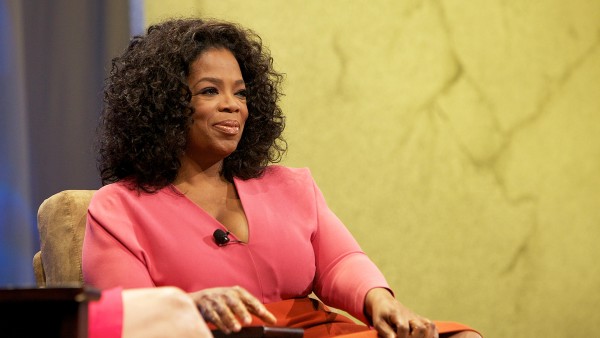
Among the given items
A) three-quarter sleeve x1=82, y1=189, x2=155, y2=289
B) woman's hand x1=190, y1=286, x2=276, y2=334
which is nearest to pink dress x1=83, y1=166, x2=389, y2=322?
three-quarter sleeve x1=82, y1=189, x2=155, y2=289

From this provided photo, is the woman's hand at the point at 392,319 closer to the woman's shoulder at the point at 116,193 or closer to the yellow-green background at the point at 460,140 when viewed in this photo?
the woman's shoulder at the point at 116,193

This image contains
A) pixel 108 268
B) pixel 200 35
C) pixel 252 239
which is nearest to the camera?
pixel 108 268

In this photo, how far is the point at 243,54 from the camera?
2.58 metres

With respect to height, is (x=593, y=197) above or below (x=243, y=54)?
below

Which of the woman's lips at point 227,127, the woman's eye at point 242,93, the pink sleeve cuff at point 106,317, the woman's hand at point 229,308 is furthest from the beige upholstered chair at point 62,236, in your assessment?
the pink sleeve cuff at point 106,317

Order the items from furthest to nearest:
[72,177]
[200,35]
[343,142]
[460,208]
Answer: [460,208] → [343,142] → [72,177] → [200,35]

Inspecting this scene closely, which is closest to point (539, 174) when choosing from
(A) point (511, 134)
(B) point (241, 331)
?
(A) point (511, 134)

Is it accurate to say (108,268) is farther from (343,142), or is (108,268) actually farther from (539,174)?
(539,174)

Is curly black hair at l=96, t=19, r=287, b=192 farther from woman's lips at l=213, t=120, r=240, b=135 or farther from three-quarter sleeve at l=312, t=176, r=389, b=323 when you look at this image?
three-quarter sleeve at l=312, t=176, r=389, b=323

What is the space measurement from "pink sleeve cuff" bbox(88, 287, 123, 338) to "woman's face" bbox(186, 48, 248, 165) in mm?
1311

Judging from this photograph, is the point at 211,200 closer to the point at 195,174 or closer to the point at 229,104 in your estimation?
the point at 195,174

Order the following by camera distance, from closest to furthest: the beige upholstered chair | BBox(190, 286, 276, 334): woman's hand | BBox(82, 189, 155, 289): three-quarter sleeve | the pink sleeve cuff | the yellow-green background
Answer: the pink sleeve cuff < BBox(190, 286, 276, 334): woman's hand < BBox(82, 189, 155, 289): three-quarter sleeve < the beige upholstered chair < the yellow-green background

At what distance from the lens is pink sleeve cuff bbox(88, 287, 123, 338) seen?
109 centimetres

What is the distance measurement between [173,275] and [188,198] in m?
0.26
